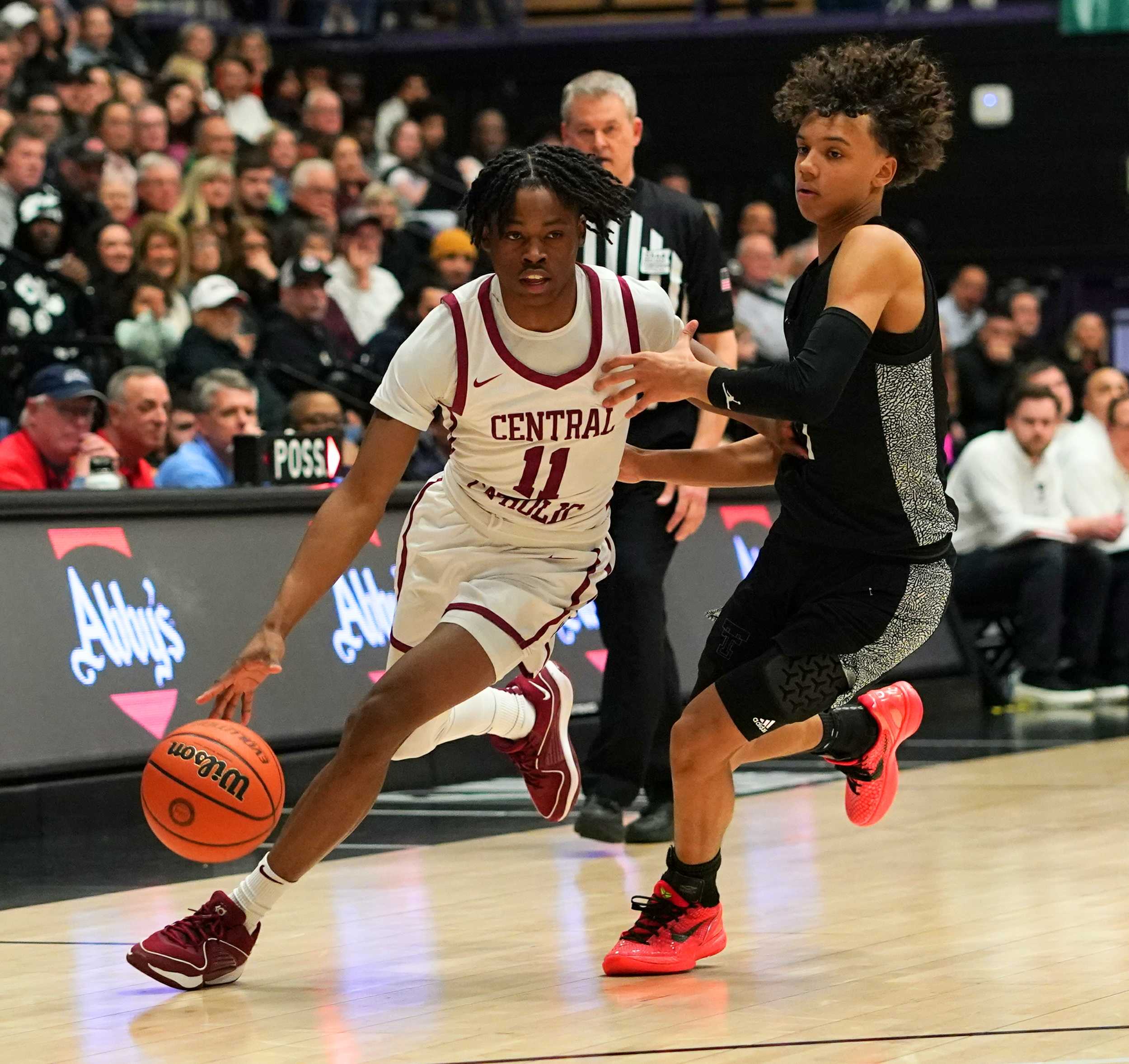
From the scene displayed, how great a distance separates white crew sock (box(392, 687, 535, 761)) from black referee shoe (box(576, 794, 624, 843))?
1.13 metres

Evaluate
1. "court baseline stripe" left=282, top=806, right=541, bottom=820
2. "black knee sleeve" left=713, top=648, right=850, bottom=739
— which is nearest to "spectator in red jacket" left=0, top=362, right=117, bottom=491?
"court baseline stripe" left=282, top=806, right=541, bottom=820

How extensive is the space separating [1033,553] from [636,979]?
6.70 m

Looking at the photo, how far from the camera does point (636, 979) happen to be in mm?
4789

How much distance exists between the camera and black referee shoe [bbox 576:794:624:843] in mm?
6844

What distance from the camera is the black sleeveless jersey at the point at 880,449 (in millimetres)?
4637

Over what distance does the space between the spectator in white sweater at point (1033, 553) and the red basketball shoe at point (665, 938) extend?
640 cm

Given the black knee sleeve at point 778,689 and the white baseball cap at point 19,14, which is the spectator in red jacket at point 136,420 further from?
the white baseball cap at point 19,14

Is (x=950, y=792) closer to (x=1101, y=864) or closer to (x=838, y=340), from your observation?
(x=1101, y=864)

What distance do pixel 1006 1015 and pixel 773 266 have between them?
11.4m

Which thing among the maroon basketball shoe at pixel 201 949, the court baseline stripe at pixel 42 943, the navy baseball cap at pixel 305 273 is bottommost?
the court baseline stripe at pixel 42 943

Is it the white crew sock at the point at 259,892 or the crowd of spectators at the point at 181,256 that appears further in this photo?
the crowd of spectators at the point at 181,256

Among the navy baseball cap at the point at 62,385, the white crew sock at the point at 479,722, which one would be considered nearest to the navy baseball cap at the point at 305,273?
the navy baseball cap at the point at 62,385

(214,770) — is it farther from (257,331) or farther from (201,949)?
(257,331)

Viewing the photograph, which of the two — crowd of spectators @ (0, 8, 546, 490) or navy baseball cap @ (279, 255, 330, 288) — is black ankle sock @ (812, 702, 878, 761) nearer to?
crowd of spectators @ (0, 8, 546, 490)
